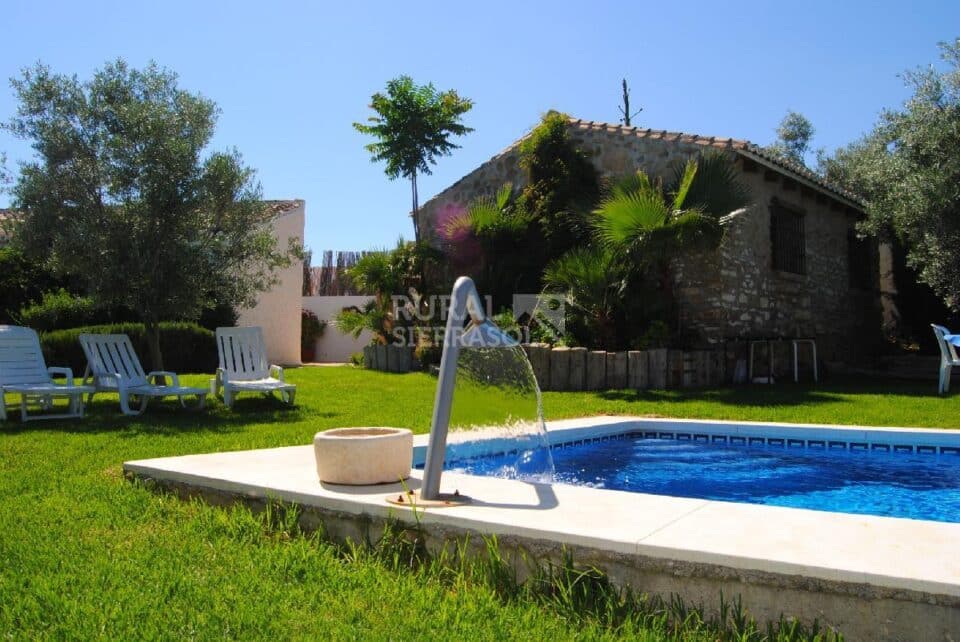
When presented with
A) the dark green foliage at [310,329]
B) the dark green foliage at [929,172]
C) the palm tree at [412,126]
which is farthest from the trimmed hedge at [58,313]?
the dark green foliage at [929,172]

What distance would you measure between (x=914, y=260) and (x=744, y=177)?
158 inches

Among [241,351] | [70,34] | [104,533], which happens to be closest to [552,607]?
[104,533]

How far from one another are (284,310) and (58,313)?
7.11m

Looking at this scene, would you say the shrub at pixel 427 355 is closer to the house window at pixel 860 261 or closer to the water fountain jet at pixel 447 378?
the house window at pixel 860 261

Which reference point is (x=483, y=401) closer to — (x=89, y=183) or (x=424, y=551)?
(x=424, y=551)

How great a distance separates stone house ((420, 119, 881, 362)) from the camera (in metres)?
13.2

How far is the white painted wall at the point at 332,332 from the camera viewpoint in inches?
999

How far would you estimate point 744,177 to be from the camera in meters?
13.8

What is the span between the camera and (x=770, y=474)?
6.31 meters

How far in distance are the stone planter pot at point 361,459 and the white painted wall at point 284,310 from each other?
18317 mm

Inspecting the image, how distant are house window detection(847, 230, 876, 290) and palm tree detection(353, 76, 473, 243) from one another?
987 centimetres

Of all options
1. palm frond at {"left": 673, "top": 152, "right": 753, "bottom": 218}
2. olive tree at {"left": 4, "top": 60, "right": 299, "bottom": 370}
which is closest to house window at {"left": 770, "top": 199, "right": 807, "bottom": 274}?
palm frond at {"left": 673, "top": 152, "right": 753, "bottom": 218}

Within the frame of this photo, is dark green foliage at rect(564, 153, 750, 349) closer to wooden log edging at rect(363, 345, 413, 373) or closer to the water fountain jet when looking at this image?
wooden log edging at rect(363, 345, 413, 373)

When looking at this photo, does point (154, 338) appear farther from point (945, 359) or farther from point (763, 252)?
point (945, 359)
